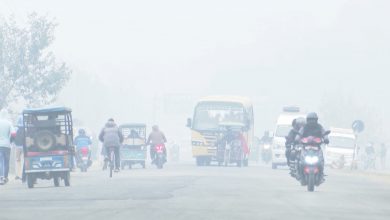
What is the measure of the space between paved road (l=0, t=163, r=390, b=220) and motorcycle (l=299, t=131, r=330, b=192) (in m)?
0.34

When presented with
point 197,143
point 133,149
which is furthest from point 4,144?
point 197,143

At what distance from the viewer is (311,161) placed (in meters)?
25.7

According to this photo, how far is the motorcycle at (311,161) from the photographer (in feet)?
84.3

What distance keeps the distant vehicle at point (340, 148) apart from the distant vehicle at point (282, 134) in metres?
3.45

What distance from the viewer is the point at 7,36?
178ft

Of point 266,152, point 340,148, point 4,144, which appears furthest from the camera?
point 266,152

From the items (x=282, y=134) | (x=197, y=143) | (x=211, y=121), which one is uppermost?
(x=211, y=121)

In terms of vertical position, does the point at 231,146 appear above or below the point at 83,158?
above

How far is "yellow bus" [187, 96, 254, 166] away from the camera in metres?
52.4

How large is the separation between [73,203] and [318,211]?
435 cm

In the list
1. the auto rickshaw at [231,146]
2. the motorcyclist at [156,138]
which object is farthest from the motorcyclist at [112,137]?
the auto rickshaw at [231,146]

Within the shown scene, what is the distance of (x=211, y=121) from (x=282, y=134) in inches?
140

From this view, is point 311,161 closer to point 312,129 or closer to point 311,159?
point 311,159

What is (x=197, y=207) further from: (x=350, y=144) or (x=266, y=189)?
(x=350, y=144)
